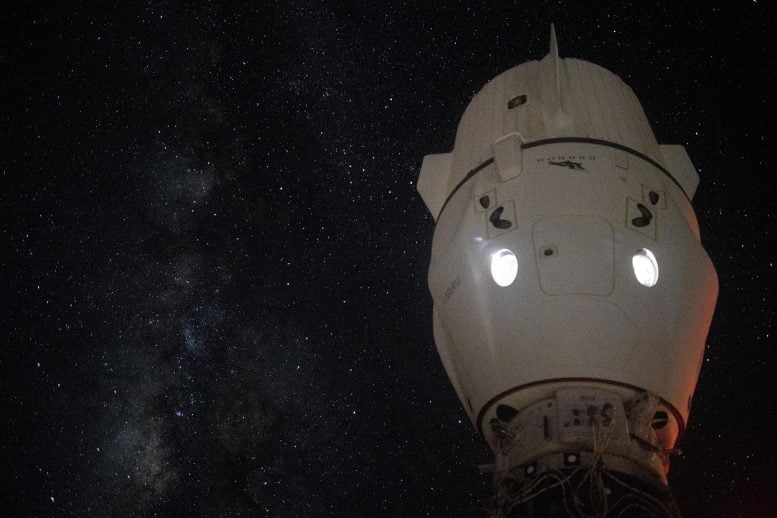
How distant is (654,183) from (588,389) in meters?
2.44

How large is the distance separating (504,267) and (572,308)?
0.76 meters

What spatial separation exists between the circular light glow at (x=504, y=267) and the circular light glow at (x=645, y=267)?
1.02m

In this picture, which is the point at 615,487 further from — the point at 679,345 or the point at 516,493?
the point at 679,345

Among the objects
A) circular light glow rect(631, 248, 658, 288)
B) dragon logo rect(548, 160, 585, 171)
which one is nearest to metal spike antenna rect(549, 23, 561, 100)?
dragon logo rect(548, 160, 585, 171)

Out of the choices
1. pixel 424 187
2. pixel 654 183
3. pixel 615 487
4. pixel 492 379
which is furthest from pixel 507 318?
pixel 424 187

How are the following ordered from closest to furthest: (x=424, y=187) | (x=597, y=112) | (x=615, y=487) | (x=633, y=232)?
(x=615, y=487)
(x=633, y=232)
(x=597, y=112)
(x=424, y=187)

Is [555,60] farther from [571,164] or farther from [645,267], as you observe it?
[645,267]

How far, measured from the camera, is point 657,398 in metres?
6.30

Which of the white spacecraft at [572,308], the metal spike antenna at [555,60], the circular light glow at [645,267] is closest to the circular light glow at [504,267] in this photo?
the white spacecraft at [572,308]

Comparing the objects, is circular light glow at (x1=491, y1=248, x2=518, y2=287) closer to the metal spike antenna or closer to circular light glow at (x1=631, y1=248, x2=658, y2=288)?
circular light glow at (x1=631, y1=248, x2=658, y2=288)

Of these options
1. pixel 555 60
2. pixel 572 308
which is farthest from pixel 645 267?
pixel 555 60

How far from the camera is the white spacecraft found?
590 cm

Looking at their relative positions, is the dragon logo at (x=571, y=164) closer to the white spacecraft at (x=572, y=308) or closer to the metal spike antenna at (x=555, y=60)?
the white spacecraft at (x=572, y=308)

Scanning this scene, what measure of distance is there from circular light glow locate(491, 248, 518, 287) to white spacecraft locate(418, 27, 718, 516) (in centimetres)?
1
